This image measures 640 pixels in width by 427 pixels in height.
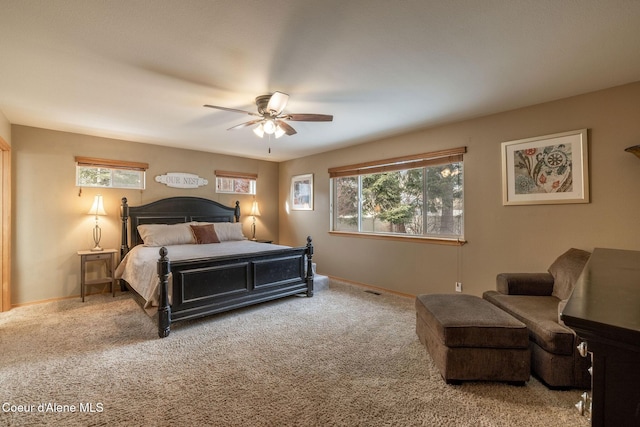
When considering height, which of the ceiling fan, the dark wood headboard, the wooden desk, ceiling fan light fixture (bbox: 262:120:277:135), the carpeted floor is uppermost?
the ceiling fan

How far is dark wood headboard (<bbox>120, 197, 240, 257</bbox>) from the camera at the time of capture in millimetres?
4445

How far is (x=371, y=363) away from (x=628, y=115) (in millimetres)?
3177

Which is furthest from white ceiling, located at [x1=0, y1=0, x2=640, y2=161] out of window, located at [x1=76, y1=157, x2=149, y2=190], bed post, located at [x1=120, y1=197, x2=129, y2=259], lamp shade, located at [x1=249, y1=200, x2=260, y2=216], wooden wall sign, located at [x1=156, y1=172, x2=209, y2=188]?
lamp shade, located at [x1=249, y1=200, x2=260, y2=216]

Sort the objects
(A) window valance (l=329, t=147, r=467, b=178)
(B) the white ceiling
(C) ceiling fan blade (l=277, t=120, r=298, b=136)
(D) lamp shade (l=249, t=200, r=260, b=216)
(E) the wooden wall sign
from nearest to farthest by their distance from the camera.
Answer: (B) the white ceiling
(C) ceiling fan blade (l=277, t=120, r=298, b=136)
(A) window valance (l=329, t=147, r=467, b=178)
(E) the wooden wall sign
(D) lamp shade (l=249, t=200, r=260, b=216)

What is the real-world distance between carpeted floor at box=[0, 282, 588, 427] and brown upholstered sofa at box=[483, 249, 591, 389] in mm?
157

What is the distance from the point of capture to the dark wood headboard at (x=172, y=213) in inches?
A: 175

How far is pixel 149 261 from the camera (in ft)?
10.8

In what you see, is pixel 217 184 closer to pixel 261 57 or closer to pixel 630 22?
pixel 261 57

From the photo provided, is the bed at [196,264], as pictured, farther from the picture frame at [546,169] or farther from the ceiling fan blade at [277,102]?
the picture frame at [546,169]

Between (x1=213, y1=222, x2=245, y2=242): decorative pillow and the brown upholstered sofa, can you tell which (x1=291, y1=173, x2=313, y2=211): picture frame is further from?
the brown upholstered sofa

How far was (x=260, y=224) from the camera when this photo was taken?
6.17 metres

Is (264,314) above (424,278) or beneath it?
beneath

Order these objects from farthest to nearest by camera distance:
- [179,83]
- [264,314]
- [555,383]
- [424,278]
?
[424,278]
[264,314]
[179,83]
[555,383]

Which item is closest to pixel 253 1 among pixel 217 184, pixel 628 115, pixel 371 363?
pixel 371 363
